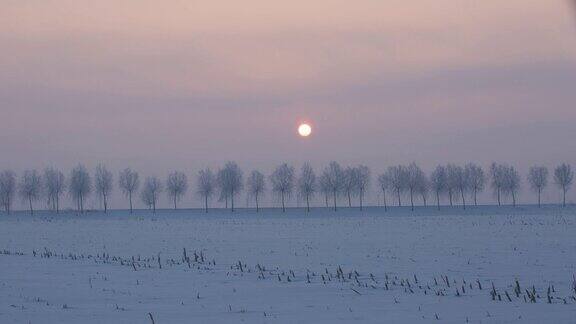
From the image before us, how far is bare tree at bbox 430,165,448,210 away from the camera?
14425cm

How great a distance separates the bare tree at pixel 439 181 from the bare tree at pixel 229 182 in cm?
3867

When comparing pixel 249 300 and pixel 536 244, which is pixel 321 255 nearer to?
pixel 536 244

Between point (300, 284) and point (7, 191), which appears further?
point (7, 191)

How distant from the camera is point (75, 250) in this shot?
33.1 m

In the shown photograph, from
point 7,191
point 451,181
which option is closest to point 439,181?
point 451,181

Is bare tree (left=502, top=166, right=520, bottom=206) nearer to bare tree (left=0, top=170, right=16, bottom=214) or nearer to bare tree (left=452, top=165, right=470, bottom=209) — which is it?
bare tree (left=452, top=165, right=470, bottom=209)

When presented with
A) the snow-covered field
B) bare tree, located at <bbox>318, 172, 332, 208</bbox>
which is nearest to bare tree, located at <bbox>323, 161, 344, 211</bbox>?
bare tree, located at <bbox>318, 172, 332, 208</bbox>

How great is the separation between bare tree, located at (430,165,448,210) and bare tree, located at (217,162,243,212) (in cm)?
3867

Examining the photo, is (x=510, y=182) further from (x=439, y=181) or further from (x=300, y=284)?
(x=300, y=284)

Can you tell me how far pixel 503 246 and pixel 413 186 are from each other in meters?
114

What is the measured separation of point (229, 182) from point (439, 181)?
42.1m

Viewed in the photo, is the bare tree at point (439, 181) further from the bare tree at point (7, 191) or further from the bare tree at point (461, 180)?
the bare tree at point (7, 191)

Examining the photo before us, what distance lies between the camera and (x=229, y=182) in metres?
149

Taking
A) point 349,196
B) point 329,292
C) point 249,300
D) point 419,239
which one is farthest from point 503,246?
point 349,196
